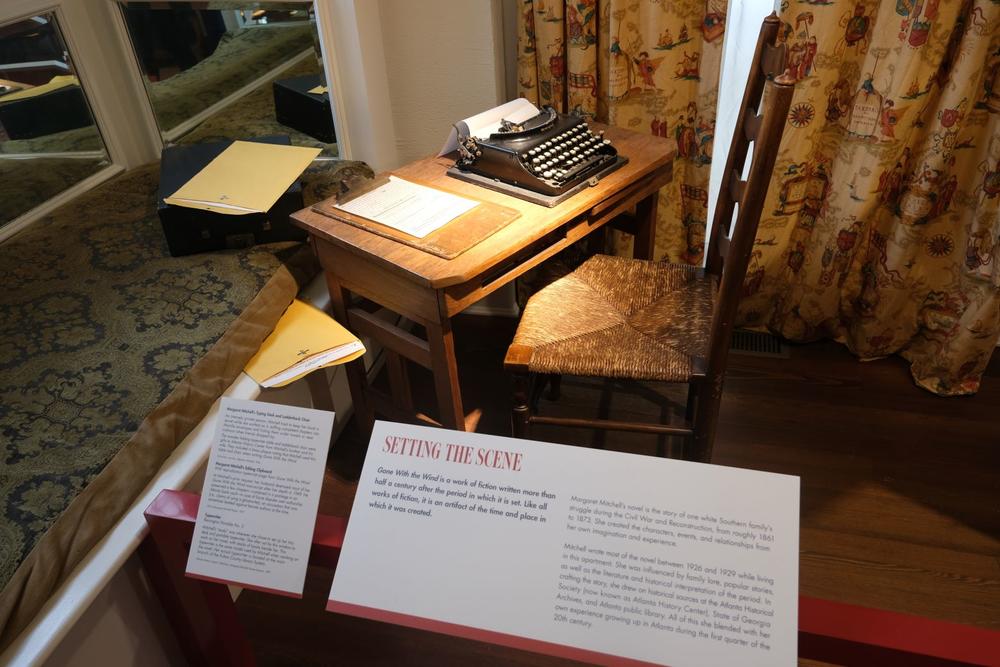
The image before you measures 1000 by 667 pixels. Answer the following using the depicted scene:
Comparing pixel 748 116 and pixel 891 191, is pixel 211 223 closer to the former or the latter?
pixel 748 116

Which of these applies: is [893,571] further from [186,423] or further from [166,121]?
[166,121]

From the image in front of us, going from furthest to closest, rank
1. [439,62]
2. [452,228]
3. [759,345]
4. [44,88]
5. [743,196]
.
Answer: [759,345] → [439,62] → [44,88] → [452,228] → [743,196]

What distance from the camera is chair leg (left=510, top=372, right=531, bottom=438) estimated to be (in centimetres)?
154

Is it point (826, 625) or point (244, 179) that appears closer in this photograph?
point (826, 625)

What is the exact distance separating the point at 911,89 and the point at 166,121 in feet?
6.76

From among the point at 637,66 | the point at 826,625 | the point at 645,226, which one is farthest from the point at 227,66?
the point at 826,625

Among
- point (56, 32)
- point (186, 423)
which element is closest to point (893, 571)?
point (186, 423)

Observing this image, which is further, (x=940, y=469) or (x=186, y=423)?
(x=940, y=469)

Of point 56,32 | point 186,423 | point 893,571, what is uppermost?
point 56,32

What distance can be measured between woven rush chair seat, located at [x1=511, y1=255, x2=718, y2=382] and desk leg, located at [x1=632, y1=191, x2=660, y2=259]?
165 mm

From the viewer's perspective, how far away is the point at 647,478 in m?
0.78

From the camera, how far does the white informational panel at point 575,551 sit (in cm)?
73

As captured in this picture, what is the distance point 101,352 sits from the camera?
1.44 m

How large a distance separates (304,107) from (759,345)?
155cm
